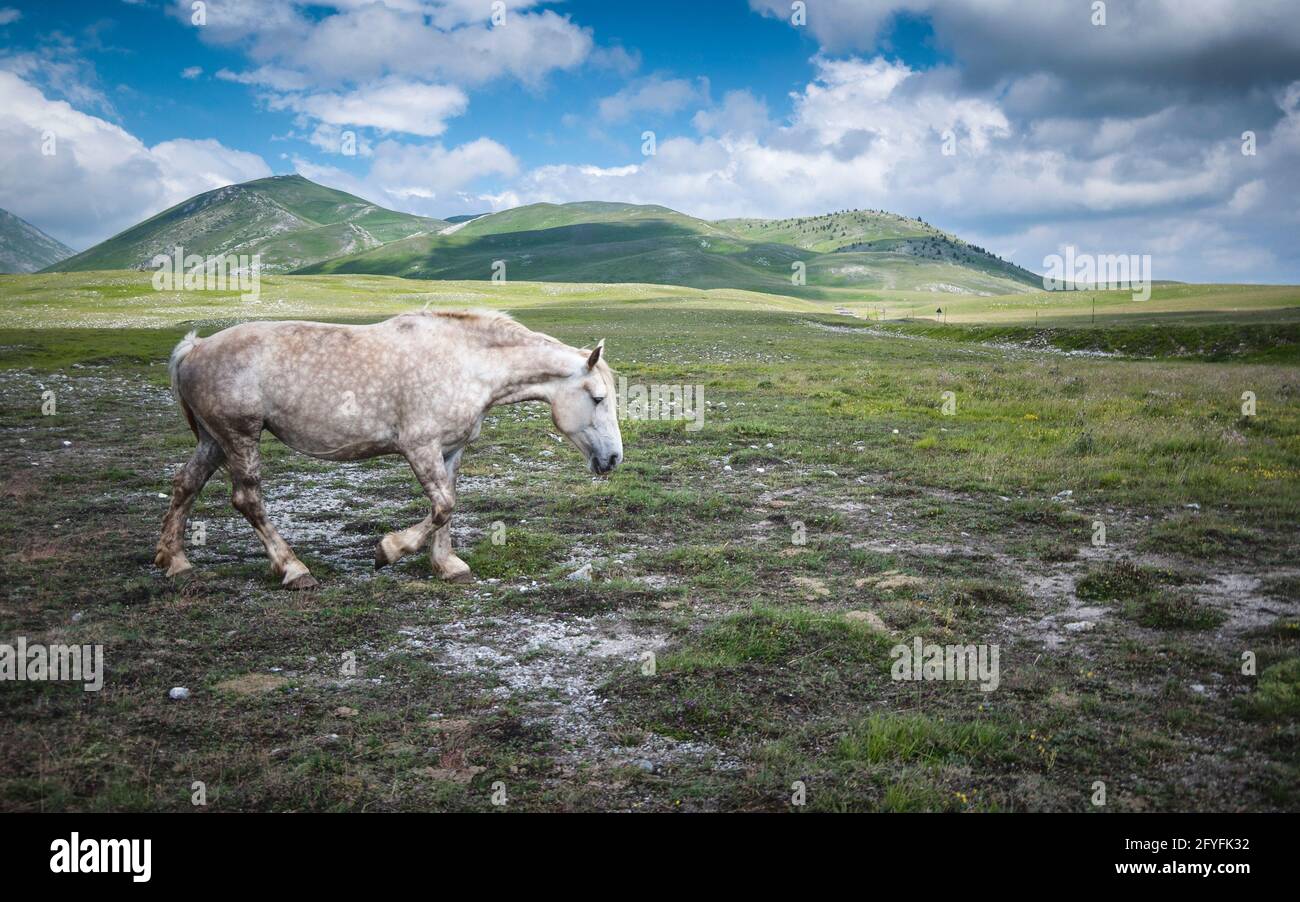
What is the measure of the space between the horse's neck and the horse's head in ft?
0.54

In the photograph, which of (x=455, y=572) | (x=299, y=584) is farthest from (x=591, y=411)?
(x=299, y=584)

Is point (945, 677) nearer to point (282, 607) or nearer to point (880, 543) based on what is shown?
point (880, 543)

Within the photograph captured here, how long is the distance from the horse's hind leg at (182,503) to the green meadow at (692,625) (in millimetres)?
290

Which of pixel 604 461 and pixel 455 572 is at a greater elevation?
pixel 604 461

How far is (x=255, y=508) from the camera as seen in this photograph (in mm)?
9547

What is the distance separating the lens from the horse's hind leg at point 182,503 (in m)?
9.67

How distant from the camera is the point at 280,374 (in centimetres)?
935

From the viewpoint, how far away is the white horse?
30.7 ft

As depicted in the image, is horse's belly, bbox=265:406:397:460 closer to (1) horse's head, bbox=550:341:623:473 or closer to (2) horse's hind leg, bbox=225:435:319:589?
Result: (2) horse's hind leg, bbox=225:435:319:589

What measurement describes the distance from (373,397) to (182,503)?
9.31 ft

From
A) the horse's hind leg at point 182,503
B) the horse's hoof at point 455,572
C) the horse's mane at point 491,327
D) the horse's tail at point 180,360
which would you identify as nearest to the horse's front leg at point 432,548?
the horse's hoof at point 455,572

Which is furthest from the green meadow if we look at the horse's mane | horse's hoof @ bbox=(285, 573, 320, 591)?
the horse's mane

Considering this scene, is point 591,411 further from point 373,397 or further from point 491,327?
point 373,397
